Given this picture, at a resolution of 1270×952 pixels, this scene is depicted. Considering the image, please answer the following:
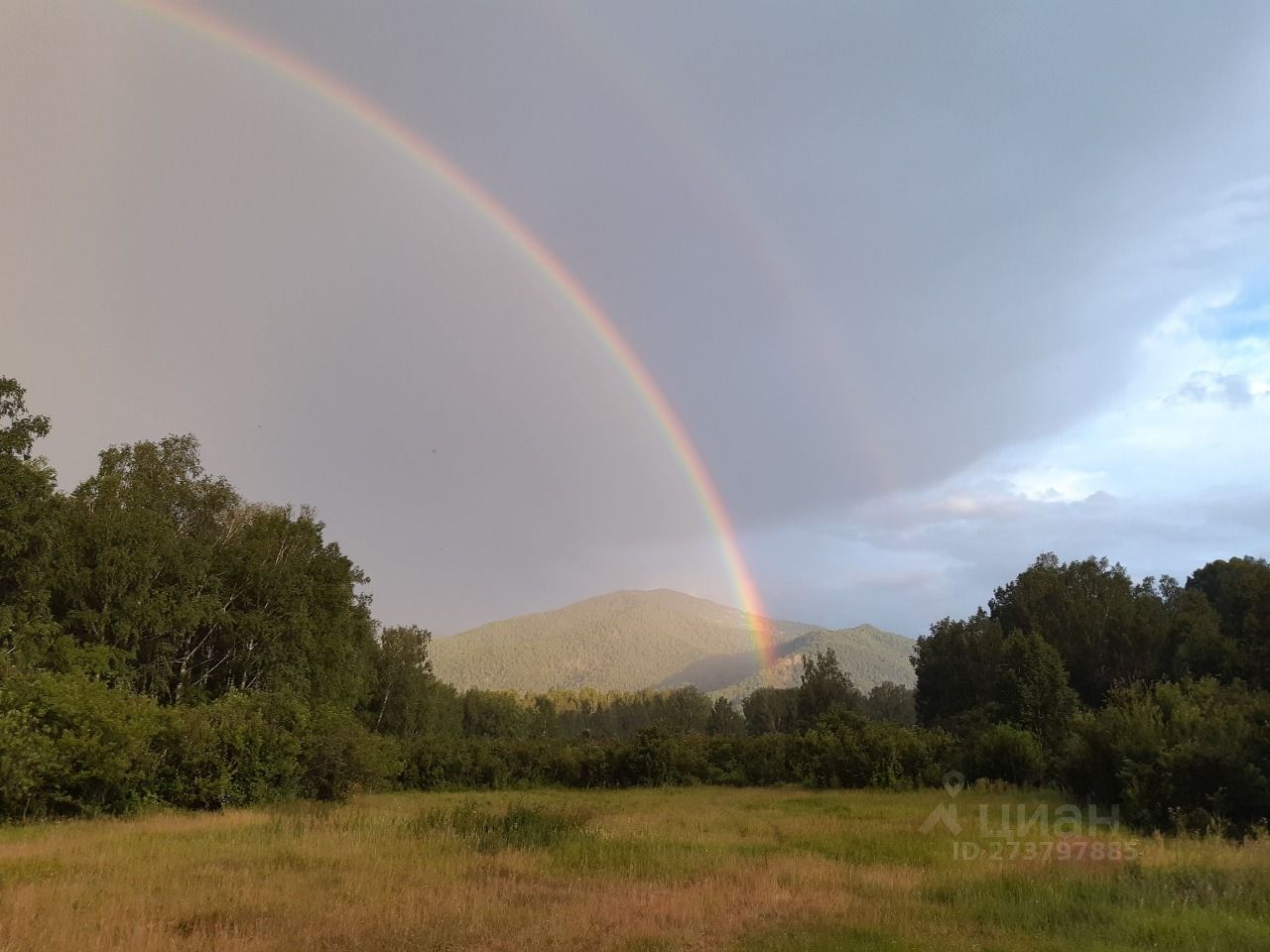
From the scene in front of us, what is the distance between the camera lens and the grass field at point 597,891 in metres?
8.92

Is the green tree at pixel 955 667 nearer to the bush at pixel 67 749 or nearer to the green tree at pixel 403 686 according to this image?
the green tree at pixel 403 686

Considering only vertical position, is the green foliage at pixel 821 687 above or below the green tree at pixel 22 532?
below

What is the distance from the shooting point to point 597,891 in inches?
465

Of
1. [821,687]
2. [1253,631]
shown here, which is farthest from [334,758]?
[1253,631]

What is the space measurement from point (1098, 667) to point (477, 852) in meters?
69.9

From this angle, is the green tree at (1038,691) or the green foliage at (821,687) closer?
the green tree at (1038,691)

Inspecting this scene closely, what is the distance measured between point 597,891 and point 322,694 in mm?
41994

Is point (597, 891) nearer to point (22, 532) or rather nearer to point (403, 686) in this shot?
point (22, 532)

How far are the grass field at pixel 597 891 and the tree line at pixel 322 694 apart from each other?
14.8 feet

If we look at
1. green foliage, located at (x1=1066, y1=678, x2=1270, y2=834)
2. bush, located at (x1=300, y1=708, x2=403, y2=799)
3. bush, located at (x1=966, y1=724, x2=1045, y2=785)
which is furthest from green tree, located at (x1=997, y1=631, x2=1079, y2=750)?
bush, located at (x1=300, y1=708, x2=403, y2=799)

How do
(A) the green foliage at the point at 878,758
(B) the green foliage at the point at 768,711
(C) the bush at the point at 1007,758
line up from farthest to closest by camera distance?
(B) the green foliage at the point at 768,711, (A) the green foliage at the point at 878,758, (C) the bush at the point at 1007,758

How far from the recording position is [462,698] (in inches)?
4729

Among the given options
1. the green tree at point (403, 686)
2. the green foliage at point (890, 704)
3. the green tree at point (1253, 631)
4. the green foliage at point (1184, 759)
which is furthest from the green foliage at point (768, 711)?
the green foliage at point (1184, 759)

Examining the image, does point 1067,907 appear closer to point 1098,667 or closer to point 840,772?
point 840,772
